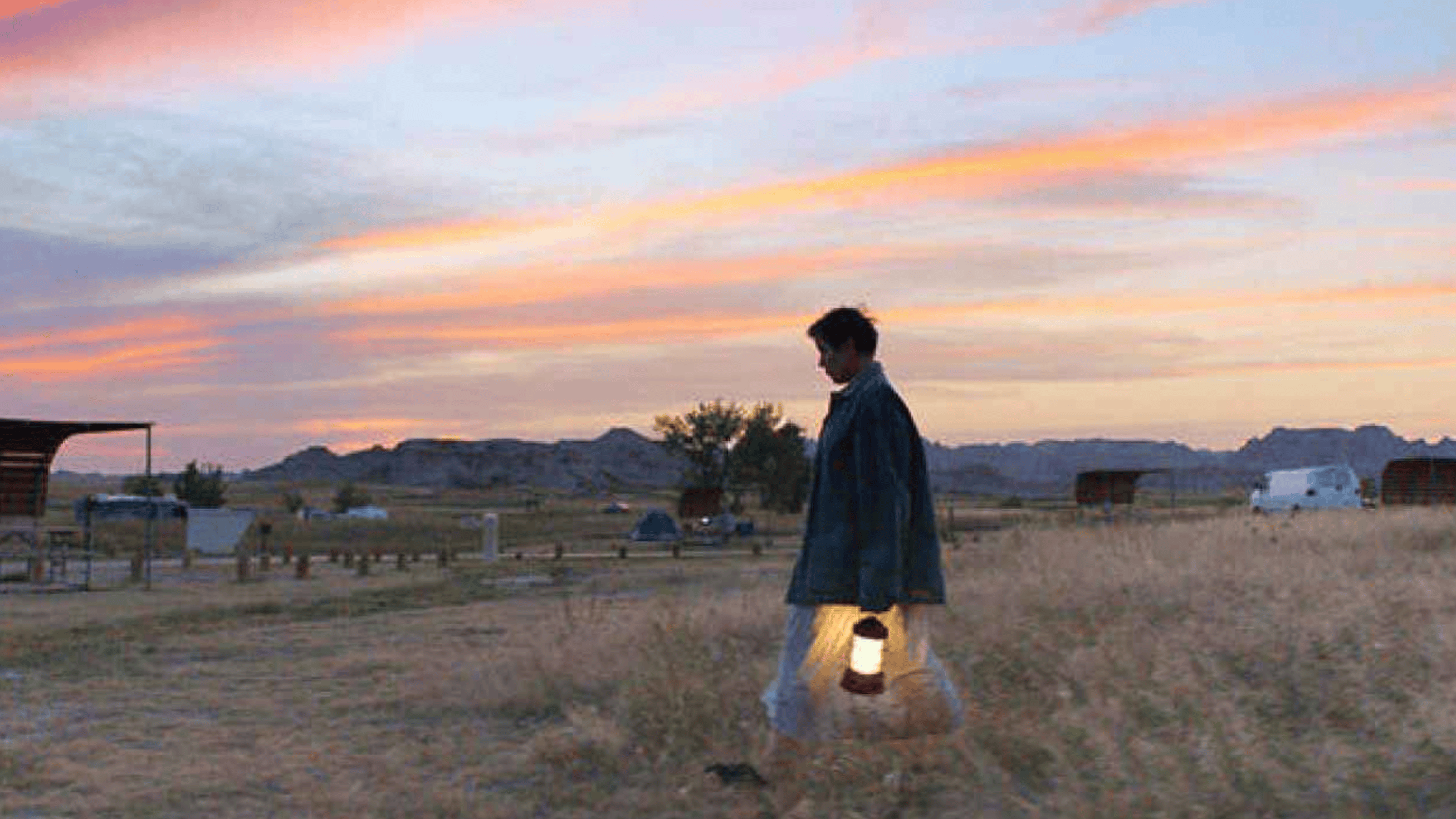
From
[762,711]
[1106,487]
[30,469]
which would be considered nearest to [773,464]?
[1106,487]

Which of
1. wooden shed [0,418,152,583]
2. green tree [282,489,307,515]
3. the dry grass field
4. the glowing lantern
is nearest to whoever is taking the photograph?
the glowing lantern

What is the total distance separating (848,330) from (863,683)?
4.54 feet

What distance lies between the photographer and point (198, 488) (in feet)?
210

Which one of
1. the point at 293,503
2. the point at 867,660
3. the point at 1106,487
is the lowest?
the point at 867,660

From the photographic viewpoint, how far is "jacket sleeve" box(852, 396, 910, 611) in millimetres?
5098

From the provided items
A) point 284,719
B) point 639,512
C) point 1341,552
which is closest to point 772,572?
point 1341,552

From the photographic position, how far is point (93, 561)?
3186 cm

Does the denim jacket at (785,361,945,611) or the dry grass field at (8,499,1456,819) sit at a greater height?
the denim jacket at (785,361,945,611)

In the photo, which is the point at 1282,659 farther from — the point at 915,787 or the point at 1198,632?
the point at 915,787

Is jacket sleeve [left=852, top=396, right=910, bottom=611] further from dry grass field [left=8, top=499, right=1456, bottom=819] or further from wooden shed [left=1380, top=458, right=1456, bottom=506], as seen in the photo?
wooden shed [left=1380, top=458, right=1456, bottom=506]

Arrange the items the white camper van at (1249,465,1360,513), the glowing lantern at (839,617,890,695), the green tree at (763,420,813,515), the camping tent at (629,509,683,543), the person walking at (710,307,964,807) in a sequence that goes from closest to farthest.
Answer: the glowing lantern at (839,617,890,695), the person walking at (710,307,964,807), the white camper van at (1249,465,1360,513), the camping tent at (629,509,683,543), the green tree at (763,420,813,515)

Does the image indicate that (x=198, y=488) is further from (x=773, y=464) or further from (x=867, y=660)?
(x=867, y=660)

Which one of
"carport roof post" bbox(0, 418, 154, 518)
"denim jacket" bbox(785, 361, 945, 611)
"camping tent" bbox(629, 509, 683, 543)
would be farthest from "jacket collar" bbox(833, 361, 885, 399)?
"camping tent" bbox(629, 509, 683, 543)

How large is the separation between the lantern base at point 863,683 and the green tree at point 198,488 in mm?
62656
